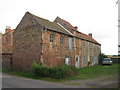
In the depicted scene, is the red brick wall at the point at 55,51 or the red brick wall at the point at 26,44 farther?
the red brick wall at the point at 26,44

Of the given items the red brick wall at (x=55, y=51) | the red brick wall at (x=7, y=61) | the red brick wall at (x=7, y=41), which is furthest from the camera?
the red brick wall at (x=7, y=41)

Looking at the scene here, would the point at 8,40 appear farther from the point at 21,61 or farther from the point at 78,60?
the point at 78,60

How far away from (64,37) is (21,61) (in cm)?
778

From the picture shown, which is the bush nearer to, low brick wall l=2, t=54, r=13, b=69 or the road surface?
the road surface

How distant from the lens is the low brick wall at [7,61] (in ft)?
73.3

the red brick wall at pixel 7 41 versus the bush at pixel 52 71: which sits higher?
the red brick wall at pixel 7 41

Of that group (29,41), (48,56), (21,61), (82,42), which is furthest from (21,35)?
(82,42)

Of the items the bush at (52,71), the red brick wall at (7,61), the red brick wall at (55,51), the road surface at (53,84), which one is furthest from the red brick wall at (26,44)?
the road surface at (53,84)

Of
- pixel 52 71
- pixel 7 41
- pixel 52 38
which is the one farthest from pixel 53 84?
pixel 7 41

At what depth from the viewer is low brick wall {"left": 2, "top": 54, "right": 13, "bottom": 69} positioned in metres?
22.3

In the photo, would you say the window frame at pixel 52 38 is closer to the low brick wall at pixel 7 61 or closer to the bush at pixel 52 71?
the bush at pixel 52 71

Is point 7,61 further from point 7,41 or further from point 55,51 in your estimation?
point 7,41

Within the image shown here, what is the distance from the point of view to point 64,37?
2202 centimetres

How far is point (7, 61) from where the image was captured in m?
22.8
